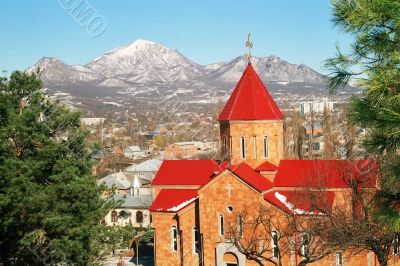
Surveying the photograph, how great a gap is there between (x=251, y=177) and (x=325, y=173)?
10.4ft

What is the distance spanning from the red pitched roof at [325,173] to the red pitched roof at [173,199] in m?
3.68

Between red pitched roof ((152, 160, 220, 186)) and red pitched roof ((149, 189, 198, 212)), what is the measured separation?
1.35 feet

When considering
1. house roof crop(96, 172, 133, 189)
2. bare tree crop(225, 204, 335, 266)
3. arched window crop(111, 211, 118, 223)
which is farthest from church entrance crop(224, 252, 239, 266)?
house roof crop(96, 172, 133, 189)

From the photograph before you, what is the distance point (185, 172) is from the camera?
23.2 metres

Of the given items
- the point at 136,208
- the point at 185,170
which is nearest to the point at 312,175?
the point at 185,170

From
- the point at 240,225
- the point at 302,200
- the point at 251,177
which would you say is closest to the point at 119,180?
the point at 251,177

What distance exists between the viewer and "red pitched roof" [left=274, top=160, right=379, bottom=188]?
19547 mm

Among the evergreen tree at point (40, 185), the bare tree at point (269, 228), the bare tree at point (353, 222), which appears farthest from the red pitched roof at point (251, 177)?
the evergreen tree at point (40, 185)

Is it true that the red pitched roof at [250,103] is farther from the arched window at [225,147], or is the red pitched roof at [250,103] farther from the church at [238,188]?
the arched window at [225,147]

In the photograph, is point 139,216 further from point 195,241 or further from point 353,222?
point 353,222

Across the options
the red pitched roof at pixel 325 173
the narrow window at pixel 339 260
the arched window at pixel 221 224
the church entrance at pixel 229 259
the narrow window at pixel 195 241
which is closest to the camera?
the narrow window at pixel 339 260

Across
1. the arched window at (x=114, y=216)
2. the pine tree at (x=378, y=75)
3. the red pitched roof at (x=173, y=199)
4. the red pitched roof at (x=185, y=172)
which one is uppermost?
the pine tree at (x=378, y=75)

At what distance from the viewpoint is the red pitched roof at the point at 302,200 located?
18411 mm

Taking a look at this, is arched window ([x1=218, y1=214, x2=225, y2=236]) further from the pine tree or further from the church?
the pine tree
